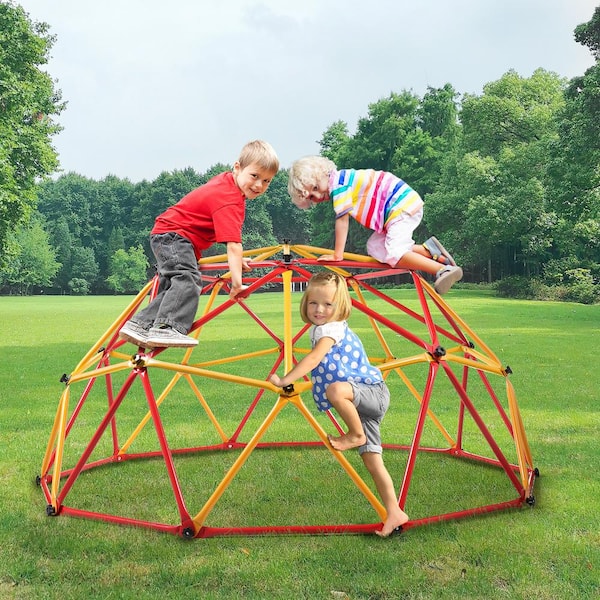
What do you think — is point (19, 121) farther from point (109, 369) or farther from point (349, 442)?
point (349, 442)

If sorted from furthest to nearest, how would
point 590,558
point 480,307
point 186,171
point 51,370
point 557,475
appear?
point 186,171, point 480,307, point 51,370, point 557,475, point 590,558

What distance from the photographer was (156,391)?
12.7 m

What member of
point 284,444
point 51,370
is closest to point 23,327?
point 51,370

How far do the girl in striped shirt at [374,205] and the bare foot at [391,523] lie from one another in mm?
1872

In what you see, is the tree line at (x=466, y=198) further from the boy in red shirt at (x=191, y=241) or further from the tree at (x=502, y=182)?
the boy in red shirt at (x=191, y=241)

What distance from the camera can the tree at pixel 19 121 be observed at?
23.4 meters

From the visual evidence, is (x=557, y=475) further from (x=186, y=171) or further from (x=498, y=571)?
(x=186, y=171)

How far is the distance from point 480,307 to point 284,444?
25.5 m

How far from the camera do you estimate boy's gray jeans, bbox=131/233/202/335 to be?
5.56 meters

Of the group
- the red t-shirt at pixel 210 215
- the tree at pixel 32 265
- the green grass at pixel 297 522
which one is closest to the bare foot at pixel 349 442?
the green grass at pixel 297 522

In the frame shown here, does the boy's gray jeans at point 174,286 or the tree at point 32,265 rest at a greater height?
the boy's gray jeans at point 174,286

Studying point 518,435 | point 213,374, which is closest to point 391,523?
point 213,374

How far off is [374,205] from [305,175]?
2.04 ft

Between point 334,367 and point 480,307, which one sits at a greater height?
point 334,367
